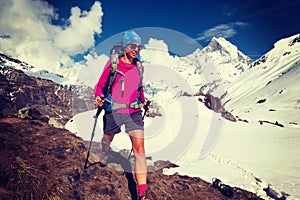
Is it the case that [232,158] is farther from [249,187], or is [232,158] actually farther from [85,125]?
[85,125]

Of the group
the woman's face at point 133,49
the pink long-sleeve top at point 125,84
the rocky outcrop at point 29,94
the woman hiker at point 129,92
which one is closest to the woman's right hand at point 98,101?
the woman hiker at point 129,92

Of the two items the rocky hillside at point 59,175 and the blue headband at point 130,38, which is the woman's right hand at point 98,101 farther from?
the rocky hillside at point 59,175

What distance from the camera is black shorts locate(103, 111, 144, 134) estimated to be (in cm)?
588

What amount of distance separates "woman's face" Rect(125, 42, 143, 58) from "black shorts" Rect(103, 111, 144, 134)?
4.56 feet

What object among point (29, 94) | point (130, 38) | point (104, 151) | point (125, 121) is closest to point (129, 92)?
point (125, 121)

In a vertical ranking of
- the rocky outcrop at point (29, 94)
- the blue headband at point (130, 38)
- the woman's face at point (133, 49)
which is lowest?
the woman's face at point (133, 49)

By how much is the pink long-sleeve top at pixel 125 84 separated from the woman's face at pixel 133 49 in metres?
0.25

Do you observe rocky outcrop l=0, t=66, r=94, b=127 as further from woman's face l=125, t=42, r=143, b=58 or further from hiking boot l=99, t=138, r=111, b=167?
woman's face l=125, t=42, r=143, b=58

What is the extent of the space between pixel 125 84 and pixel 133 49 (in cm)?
83

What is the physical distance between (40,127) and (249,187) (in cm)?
745

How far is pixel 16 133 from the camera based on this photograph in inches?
281

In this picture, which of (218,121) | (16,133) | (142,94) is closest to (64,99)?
(218,121)

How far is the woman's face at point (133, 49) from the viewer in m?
5.77

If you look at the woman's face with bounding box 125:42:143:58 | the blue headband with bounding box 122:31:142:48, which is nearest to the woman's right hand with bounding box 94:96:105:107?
the woman's face with bounding box 125:42:143:58
